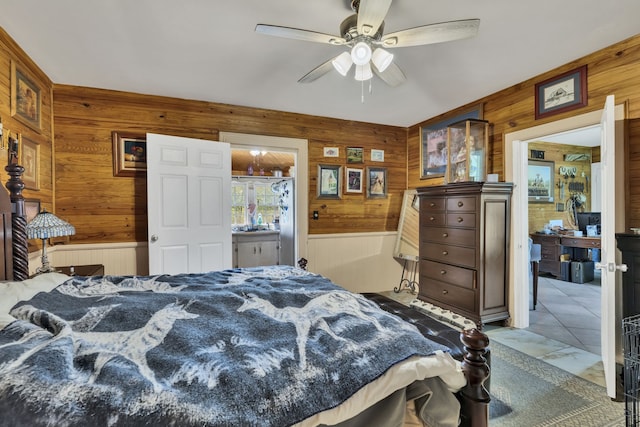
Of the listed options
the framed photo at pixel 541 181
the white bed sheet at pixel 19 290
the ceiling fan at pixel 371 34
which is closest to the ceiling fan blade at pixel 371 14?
the ceiling fan at pixel 371 34

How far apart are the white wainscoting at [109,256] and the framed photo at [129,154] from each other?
77 cm

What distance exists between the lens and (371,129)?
14.3ft

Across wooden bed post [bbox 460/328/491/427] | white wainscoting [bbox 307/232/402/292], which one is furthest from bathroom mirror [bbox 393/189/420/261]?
wooden bed post [bbox 460/328/491/427]

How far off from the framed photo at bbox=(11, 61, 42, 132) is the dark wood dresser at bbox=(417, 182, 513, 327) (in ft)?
12.4

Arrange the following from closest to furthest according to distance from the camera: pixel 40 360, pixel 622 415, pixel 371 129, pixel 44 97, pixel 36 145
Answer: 1. pixel 40 360
2. pixel 622 415
3. pixel 36 145
4. pixel 44 97
5. pixel 371 129

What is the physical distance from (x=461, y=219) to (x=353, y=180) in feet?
5.24

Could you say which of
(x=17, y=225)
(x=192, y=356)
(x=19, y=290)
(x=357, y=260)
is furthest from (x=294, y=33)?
(x=357, y=260)

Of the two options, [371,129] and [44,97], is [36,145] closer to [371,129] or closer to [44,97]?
[44,97]

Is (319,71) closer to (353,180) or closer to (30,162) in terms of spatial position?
(353,180)

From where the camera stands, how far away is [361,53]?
1.79 m

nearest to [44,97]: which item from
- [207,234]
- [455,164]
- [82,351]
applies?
[207,234]

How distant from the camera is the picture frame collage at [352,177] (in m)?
4.10

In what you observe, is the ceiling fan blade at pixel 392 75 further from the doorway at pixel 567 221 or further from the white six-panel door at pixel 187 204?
the doorway at pixel 567 221

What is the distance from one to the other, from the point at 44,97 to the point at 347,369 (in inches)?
140
